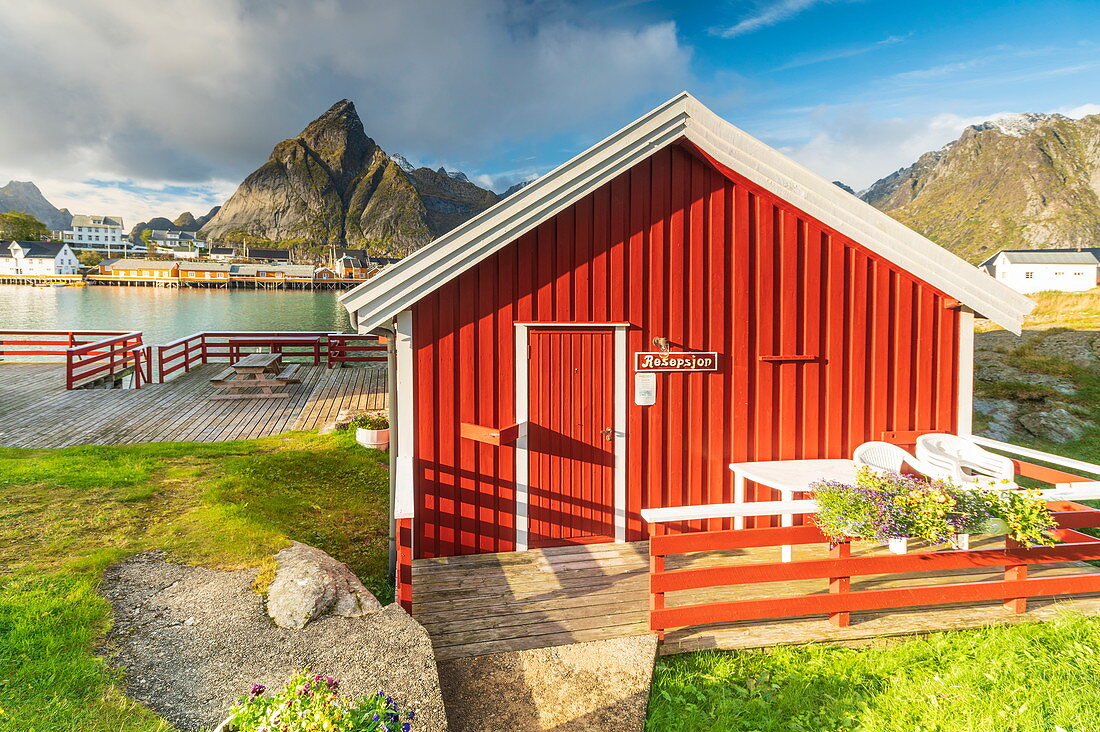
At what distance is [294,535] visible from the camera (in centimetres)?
633

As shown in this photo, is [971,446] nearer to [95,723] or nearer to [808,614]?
[808,614]

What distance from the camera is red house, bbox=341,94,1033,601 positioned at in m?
5.39

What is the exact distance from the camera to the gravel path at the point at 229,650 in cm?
310

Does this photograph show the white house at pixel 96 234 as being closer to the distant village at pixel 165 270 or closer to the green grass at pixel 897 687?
the distant village at pixel 165 270

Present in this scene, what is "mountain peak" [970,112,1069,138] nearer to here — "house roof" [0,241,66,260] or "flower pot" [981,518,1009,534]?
"flower pot" [981,518,1009,534]

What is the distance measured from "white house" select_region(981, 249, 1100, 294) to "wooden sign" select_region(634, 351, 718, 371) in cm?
7165

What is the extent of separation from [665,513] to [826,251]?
11.7 feet

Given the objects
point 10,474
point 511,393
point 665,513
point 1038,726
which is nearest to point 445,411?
point 511,393

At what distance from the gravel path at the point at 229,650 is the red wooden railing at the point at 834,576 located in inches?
73.2

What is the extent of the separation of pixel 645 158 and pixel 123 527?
668cm

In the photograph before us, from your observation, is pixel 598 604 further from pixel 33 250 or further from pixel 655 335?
pixel 33 250

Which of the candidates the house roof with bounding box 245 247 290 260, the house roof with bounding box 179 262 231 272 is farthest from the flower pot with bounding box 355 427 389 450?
the house roof with bounding box 245 247 290 260

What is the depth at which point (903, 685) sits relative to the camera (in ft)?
12.5

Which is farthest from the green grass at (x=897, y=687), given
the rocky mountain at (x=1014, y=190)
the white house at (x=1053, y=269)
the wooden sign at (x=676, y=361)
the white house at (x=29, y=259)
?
the white house at (x=29, y=259)
